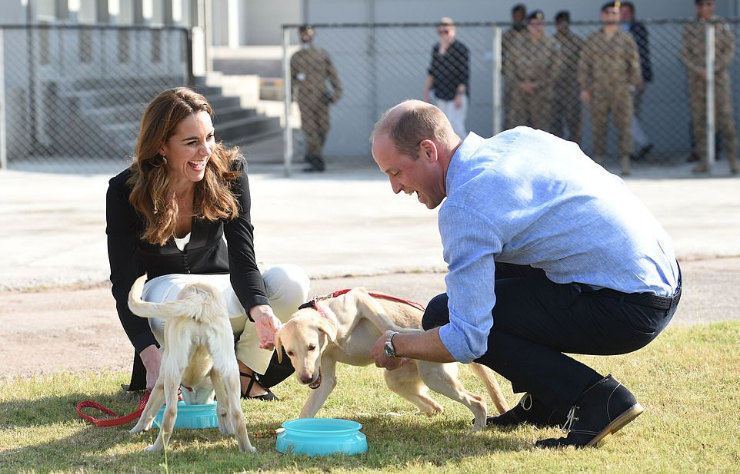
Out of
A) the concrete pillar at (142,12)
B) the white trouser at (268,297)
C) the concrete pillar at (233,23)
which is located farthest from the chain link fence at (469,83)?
the white trouser at (268,297)

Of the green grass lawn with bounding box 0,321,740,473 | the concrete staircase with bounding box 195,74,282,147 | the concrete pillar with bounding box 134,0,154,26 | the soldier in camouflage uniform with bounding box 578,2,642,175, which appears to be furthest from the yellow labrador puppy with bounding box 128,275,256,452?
the concrete pillar with bounding box 134,0,154,26

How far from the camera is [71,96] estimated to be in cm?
1791

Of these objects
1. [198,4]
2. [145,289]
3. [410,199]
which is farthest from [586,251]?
[198,4]

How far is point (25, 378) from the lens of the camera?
18.2ft

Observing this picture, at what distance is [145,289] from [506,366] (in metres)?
1.81

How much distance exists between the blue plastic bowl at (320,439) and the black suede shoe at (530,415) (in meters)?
0.75

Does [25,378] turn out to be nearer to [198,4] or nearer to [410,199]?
[410,199]

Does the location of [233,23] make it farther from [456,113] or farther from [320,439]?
[320,439]

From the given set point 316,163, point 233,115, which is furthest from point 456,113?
point 233,115

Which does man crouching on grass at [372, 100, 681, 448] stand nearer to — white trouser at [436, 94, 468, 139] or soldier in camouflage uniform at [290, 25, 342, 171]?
white trouser at [436, 94, 468, 139]

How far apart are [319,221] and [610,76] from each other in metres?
5.67

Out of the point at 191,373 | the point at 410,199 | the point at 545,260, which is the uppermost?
the point at 545,260

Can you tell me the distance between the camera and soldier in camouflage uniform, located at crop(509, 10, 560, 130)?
15633 mm

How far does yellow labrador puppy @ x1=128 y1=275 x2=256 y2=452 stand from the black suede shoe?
1.18 metres
